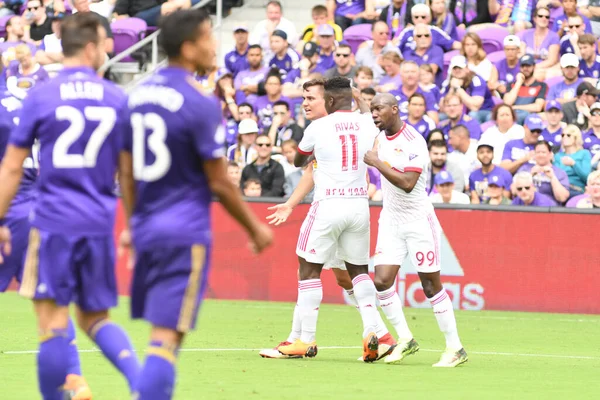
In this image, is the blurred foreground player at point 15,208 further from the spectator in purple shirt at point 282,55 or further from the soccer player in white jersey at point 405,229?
the spectator in purple shirt at point 282,55

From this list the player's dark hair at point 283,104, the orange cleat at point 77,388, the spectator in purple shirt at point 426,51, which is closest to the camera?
the orange cleat at point 77,388

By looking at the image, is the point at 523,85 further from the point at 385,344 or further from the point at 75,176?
the point at 75,176

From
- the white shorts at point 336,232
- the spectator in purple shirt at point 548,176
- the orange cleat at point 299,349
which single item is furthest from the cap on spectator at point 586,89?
the orange cleat at point 299,349

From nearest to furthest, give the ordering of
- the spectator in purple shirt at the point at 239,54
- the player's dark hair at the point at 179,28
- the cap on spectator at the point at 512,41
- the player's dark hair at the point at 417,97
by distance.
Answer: the player's dark hair at the point at 179,28 → the player's dark hair at the point at 417,97 → the cap on spectator at the point at 512,41 → the spectator in purple shirt at the point at 239,54

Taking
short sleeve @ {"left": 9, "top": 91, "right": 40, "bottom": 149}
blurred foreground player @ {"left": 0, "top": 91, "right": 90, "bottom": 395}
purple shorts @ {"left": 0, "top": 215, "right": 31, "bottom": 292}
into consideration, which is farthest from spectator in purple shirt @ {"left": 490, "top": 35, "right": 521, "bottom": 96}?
short sleeve @ {"left": 9, "top": 91, "right": 40, "bottom": 149}

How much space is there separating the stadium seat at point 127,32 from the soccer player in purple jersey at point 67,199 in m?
16.2

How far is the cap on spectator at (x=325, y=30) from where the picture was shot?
2053cm

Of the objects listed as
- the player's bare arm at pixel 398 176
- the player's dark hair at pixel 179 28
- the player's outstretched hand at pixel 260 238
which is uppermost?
the player's dark hair at pixel 179 28

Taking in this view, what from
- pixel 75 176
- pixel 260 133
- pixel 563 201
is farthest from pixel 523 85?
pixel 75 176

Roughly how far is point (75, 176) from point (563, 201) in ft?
37.0

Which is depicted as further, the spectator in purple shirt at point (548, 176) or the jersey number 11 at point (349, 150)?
the spectator in purple shirt at point (548, 176)

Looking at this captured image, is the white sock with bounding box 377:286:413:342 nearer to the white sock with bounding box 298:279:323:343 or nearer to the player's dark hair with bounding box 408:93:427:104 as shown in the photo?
the white sock with bounding box 298:279:323:343

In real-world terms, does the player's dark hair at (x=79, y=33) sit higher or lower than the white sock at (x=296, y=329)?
higher

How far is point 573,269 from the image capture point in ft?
53.4
